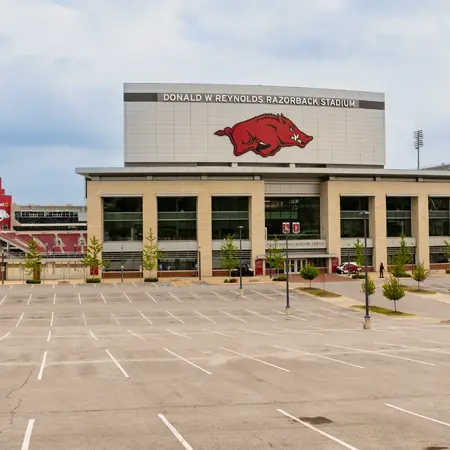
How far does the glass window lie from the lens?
9425 cm

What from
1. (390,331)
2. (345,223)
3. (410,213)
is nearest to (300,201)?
(345,223)

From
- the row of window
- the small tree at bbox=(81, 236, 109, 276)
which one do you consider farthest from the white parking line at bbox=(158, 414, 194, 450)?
the row of window

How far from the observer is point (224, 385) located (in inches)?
766

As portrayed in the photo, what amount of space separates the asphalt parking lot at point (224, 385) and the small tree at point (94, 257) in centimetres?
3631

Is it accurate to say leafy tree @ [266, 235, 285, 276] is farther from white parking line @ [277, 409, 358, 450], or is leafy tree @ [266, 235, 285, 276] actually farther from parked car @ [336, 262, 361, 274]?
white parking line @ [277, 409, 358, 450]

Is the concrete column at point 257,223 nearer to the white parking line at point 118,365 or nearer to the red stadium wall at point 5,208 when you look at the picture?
the white parking line at point 118,365

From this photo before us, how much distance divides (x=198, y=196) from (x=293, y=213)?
16884mm

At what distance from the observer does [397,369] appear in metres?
22.8

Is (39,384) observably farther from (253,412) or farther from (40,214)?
(40,214)

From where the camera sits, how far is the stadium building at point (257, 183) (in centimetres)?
8669

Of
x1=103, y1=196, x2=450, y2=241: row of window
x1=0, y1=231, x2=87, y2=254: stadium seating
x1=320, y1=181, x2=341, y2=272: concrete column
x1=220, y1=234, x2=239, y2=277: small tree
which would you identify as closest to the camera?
x1=220, y1=234, x2=239, y2=277: small tree

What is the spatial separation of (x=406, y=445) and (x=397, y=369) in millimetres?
10549

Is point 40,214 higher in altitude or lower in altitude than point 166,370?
higher

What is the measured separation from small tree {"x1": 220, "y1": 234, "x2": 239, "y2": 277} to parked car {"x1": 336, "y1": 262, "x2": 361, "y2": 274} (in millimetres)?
15595
